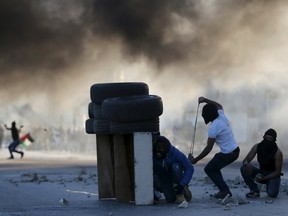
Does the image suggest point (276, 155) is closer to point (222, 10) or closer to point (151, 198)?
point (151, 198)

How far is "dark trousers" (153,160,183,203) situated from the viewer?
1097 cm

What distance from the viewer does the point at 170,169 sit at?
11039 mm

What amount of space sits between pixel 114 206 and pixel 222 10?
986 inches

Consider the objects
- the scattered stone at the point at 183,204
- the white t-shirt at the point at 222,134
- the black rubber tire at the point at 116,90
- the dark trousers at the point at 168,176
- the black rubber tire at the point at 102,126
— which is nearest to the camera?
the scattered stone at the point at 183,204

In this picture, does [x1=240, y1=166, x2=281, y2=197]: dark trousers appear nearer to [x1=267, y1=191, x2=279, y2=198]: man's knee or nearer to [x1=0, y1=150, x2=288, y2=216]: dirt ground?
[x1=267, y1=191, x2=279, y2=198]: man's knee

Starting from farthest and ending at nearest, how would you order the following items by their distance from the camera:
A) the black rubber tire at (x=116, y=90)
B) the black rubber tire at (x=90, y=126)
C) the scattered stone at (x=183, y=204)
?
the black rubber tire at (x=90, y=126)
the black rubber tire at (x=116, y=90)
the scattered stone at (x=183, y=204)

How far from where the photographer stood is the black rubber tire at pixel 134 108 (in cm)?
1084

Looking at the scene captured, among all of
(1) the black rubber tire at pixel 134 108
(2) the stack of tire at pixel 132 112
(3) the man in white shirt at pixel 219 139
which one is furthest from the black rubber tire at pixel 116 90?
(3) the man in white shirt at pixel 219 139

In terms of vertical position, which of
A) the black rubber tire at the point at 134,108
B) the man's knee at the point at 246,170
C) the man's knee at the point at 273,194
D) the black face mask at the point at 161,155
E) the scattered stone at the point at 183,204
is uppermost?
the black rubber tire at the point at 134,108

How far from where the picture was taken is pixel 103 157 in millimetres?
11938

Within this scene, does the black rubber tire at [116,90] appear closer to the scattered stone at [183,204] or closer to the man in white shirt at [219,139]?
the man in white shirt at [219,139]

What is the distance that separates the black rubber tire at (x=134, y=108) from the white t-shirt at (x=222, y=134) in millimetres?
807

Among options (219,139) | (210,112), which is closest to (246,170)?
(219,139)

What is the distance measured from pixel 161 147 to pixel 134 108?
1.92ft
